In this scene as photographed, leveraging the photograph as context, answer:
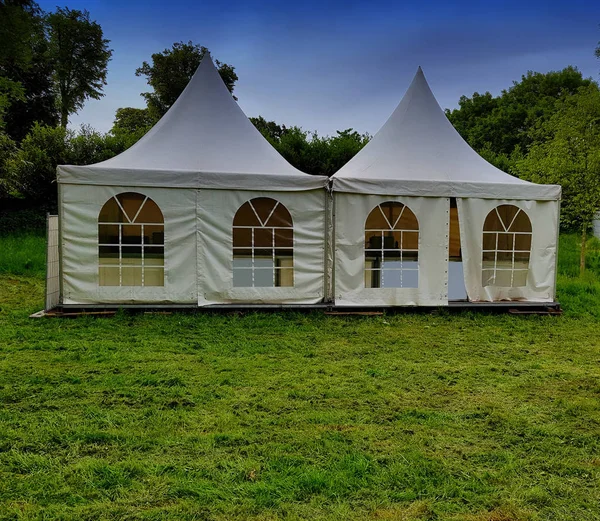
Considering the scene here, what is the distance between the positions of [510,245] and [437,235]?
1.27 metres

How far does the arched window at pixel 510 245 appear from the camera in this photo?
6922mm

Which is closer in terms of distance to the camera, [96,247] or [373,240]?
[96,247]

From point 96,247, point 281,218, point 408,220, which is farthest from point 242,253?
point 408,220

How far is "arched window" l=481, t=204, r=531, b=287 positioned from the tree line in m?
3.46

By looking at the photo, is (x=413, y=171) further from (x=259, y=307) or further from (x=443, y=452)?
(x=443, y=452)

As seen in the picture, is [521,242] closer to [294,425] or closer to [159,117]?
[294,425]

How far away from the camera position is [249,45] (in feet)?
39.9

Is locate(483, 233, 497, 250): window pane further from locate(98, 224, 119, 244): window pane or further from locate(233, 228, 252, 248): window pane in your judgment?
locate(98, 224, 119, 244): window pane

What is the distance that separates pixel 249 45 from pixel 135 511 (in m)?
12.4

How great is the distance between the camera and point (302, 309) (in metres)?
6.53

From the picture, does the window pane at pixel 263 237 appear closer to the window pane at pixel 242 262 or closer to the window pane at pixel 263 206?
the window pane at pixel 263 206

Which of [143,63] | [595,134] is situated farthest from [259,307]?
[143,63]

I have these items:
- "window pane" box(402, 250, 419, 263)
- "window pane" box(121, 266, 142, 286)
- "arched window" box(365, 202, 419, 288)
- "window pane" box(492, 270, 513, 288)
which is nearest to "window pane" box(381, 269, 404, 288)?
"arched window" box(365, 202, 419, 288)

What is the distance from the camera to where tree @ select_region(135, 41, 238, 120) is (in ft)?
70.5
